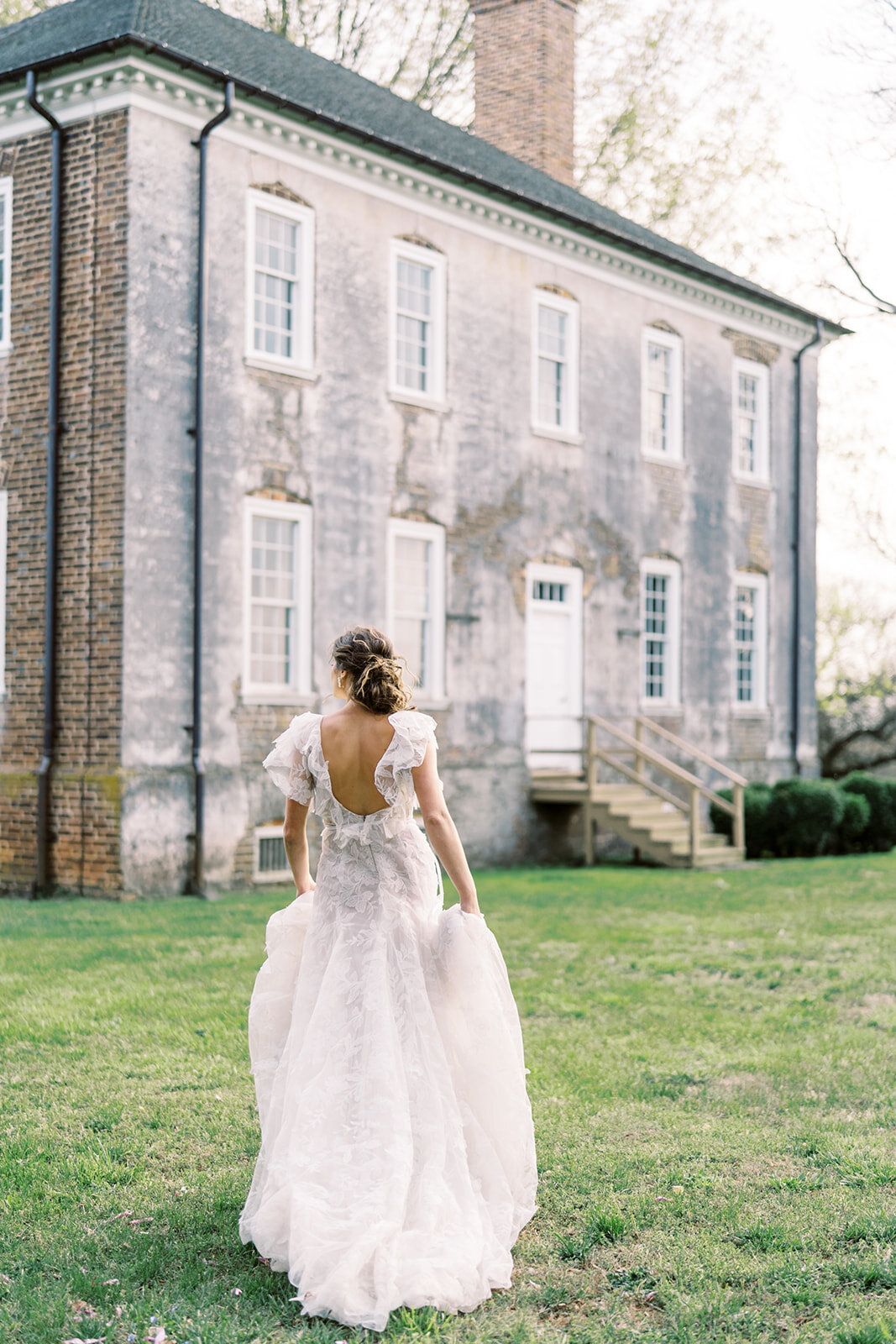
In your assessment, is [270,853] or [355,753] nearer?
[355,753]

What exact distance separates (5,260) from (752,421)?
41.6 ft

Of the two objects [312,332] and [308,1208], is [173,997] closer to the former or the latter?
[308,1208]

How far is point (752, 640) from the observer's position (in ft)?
75.3

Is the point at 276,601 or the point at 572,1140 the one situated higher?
the point at 276,601

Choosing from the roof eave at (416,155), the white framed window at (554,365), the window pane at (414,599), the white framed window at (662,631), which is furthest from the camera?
the white framed window at (662,631)

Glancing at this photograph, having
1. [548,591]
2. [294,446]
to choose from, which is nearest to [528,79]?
[548,591]

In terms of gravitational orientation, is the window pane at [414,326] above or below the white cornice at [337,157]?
below

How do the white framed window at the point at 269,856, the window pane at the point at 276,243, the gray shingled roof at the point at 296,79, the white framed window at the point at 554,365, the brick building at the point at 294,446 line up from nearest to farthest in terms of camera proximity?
1. the brick building at the point at 294,446
2. the gray shingled roof at the point at 296,79
3. the white framed window at the point at 269,856
4. the window pane at the point at 276,243
5. the white framed window at the point at 554,365

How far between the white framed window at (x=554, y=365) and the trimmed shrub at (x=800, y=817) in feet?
19.4

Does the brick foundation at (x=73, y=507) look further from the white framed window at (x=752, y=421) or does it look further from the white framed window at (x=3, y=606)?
the white framed window at (x=752, y=421)

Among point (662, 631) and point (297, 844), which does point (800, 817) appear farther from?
point (297, 844)

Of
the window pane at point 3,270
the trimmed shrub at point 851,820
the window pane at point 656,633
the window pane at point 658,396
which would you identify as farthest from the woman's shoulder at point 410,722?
the trimmed shrub at point 851,820

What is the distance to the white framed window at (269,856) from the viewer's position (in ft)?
47.1

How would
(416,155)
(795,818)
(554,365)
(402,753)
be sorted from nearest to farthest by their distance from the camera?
(402,753) < (416,155) < (554,365) < (795,818)
